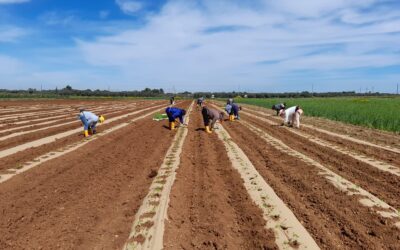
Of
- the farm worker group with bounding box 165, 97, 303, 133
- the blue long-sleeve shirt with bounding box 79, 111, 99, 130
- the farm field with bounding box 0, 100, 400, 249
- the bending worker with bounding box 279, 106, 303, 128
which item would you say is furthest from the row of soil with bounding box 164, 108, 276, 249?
the bending worker with bounding box 279, 106, 303, 128

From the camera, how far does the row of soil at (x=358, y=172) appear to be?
6410 millimetres

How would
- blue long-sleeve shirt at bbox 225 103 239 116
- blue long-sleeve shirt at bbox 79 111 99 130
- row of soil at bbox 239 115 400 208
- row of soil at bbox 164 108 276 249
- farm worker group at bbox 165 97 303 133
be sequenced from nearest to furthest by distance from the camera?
row of soil at bbox 164 108 276 249 < row of soil at bbox 239 115 400 208 < blue long-sleeve shirt at bbox 79 111 99 130 < farm worker group at bbox 165 97 303 133 < blue long-sleeve shirt at bbox 225 103 239 116

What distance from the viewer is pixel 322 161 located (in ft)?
30.5

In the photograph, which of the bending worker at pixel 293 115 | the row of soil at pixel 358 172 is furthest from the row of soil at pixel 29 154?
the bending worker at pixel 293 115

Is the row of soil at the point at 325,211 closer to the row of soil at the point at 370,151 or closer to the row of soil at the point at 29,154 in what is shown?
the row of soil at the point at 370,151

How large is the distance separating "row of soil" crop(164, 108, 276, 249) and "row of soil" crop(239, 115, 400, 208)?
2.22 metres

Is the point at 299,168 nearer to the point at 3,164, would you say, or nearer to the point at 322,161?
the point at 322,161

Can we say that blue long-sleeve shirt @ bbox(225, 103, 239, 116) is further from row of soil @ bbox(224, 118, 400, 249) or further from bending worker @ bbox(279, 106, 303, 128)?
row of soil @ bbox(224, 118, 400, 249)

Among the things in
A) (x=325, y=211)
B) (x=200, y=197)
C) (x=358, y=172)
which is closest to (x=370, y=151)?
(x=358, y=172)

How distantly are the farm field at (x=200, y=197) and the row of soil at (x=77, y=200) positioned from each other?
2 cm

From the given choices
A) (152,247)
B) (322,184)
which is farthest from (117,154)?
(152,247)

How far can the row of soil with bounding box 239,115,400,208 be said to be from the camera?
641cm

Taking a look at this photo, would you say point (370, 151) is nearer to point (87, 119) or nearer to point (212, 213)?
point (212, 213)

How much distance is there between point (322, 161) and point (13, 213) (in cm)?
689
